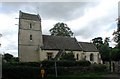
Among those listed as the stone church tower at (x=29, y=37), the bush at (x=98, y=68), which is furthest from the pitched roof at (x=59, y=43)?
the bush at (x=98, y=68)

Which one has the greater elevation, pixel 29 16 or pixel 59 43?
pixel 29 16

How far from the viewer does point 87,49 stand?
61.2 m

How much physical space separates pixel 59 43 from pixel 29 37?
24.9 feet

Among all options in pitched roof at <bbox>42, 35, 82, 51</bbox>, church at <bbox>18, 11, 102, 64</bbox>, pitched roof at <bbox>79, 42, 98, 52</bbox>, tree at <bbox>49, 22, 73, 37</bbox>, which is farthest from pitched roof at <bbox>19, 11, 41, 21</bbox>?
tree at <bbox>49, 22, 73, 37</bbox>

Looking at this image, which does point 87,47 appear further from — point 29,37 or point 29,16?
point 29,16

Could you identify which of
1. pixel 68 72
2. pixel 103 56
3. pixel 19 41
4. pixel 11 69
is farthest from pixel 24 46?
pixel 103 56

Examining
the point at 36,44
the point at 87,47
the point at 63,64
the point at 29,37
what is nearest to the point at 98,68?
the point at 63,64

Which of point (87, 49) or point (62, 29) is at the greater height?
point (62, 29)

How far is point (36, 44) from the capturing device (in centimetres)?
5362

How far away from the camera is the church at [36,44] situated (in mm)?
51906

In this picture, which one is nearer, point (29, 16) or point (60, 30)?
point (29, 16)

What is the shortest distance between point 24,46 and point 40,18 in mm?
7101

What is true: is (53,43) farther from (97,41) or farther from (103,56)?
(97,41)

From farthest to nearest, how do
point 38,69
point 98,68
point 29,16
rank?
1. point 29,16
2. point 98,68
3. point 38,69
